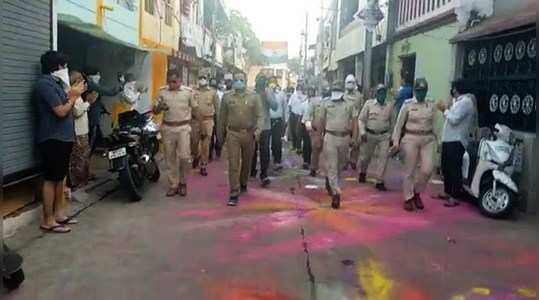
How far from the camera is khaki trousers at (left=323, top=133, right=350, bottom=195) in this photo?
809 centimetres

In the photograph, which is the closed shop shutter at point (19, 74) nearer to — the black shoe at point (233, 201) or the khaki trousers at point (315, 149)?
the black shoe at point (233, 201)

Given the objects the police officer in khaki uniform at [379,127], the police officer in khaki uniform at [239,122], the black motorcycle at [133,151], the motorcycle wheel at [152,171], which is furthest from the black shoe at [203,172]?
the police officer in khaki uniform at [379,127]

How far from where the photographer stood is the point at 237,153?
Answer: 8336 mm

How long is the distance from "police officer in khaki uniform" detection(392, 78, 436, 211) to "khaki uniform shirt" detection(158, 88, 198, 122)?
9.84ft

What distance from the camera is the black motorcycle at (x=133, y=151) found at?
26.1 ft

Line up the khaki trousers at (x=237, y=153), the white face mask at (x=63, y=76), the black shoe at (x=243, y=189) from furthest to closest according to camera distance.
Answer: the black shoe at (x=243, y=189), the khaki trousers at (x=237, y=153), the white face mask at (x=63, y=76)

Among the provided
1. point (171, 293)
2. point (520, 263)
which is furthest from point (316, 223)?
point (171, 293)

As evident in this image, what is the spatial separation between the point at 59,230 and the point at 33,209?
566mm

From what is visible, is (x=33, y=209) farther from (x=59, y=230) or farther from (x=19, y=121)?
(x=19, y=121)

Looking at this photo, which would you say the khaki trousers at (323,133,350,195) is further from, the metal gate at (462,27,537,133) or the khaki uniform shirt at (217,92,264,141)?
the metal gate at (462,27,537,133)

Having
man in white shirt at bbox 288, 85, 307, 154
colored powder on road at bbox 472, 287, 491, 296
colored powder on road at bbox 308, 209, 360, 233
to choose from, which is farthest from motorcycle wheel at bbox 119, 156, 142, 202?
man in white shirt at bbox 288, 85, 307, 154

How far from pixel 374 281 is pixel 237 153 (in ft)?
12.2

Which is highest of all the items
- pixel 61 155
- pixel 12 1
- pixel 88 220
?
pixel 12 1

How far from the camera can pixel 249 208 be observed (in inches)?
311
